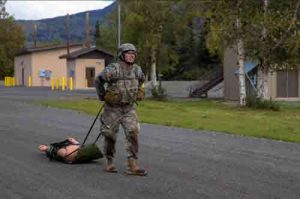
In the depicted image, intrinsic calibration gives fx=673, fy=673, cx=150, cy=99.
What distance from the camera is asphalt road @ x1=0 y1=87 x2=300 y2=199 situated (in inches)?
340

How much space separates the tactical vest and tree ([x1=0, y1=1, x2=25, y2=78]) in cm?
8624

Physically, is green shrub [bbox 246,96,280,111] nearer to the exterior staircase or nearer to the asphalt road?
the exterior staircase

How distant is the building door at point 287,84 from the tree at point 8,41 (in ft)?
187

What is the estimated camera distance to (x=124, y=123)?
1020 centimetres

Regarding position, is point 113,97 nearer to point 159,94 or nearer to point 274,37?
point 274,37

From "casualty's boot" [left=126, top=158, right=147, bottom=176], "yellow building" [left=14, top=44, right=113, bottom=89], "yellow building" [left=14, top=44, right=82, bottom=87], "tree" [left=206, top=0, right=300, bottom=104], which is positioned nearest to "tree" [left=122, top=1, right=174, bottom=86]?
"tree" [left=206, top=0, right=300, bottom=104]

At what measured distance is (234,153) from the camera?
13.0m

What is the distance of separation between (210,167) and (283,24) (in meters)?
24.0

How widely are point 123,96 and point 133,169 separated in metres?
1.10

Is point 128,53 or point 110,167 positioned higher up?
point 128,53

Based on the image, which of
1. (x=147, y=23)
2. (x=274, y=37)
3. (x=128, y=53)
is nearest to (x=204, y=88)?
(x=147, y=23)

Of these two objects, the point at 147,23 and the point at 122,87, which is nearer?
the point at 122,87

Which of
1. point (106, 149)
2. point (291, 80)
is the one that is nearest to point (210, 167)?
point (106, 149)

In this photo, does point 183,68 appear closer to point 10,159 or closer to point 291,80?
point 291,80
